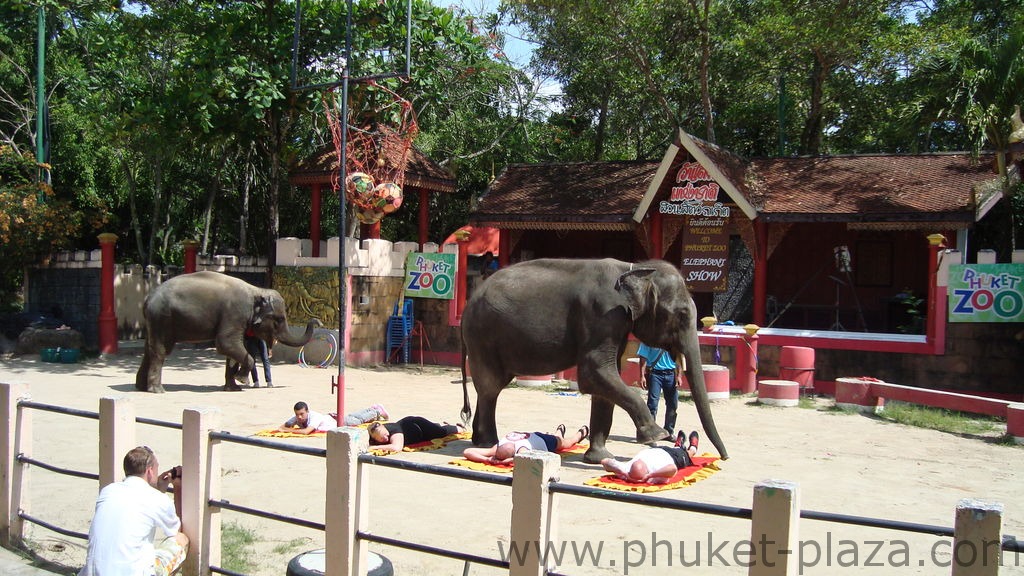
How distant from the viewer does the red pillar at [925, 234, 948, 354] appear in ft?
45.6

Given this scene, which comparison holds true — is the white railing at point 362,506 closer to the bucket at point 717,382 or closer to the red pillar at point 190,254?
the bucket at point 717,382

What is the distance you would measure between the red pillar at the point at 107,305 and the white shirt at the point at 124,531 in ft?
51.6

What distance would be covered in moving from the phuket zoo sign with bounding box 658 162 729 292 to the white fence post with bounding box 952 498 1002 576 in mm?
14166

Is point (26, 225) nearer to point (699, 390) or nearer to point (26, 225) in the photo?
point (26, 225)

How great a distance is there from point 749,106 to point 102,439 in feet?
70.1

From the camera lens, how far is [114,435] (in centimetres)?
581

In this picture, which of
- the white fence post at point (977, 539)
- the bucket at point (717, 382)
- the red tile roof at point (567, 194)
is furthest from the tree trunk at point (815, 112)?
the white fence post at point (977, 539)

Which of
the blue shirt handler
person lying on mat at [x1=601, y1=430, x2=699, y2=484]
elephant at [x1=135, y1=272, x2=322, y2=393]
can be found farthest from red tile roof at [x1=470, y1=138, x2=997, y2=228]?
person lying on mat at [x1=601, y1=430, x2=699, y2=484]

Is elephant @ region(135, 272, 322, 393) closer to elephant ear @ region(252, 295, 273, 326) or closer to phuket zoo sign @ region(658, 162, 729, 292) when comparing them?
elephant ear @ region(252, 295, 273, 326)

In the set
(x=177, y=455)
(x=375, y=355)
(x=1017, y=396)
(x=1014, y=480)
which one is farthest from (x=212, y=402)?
(x=1017, y=396)

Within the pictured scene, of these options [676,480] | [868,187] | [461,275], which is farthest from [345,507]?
[868,187]

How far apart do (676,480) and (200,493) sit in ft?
13.7

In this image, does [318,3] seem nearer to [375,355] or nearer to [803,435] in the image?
[375,355]

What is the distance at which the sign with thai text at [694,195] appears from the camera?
17250 millimetres
